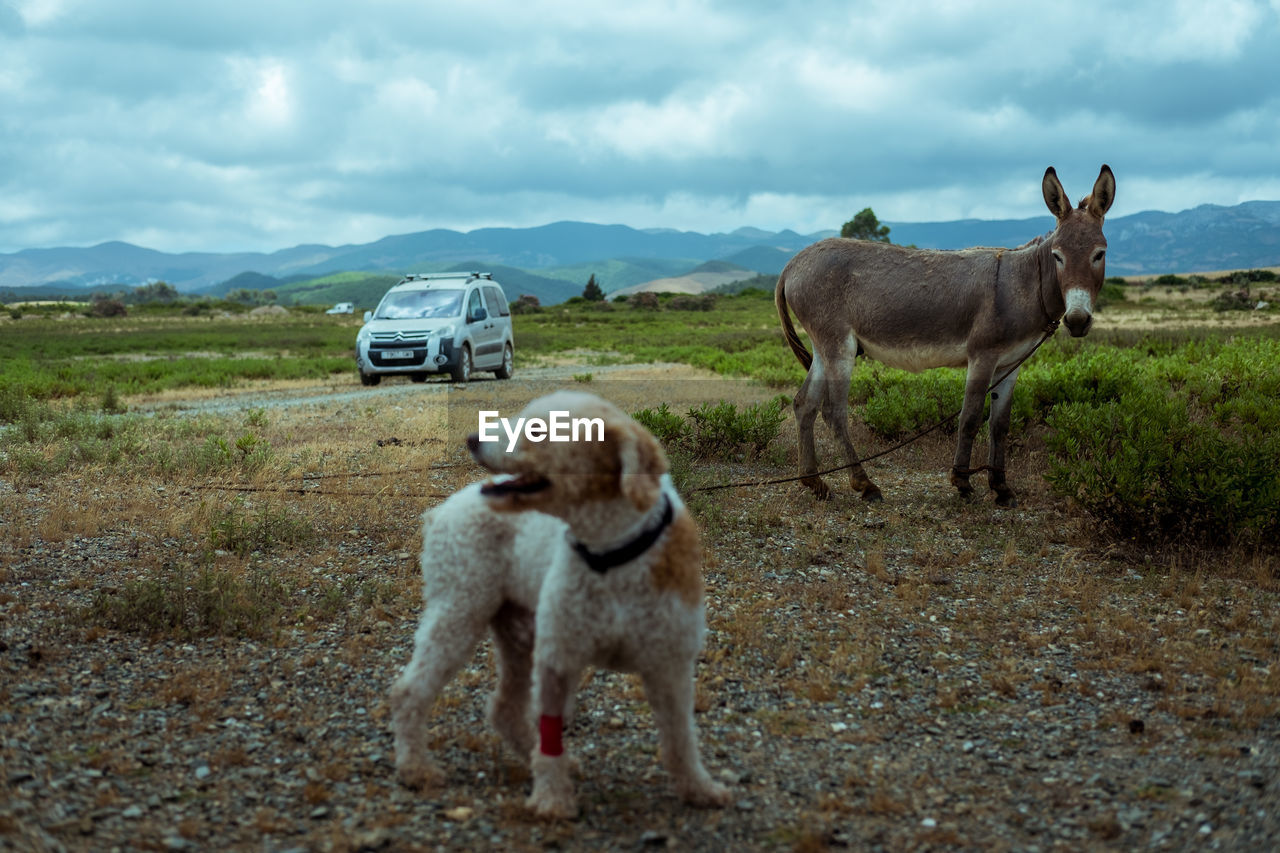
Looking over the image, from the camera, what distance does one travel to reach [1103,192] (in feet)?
24.6

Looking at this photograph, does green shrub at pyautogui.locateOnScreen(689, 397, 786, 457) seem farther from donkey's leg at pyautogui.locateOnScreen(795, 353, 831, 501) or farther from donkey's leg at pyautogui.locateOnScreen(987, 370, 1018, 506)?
donkey's leg at pyautogui.locateOnScreen(987, 370, 1018, 506)

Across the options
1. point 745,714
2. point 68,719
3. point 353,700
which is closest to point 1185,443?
point 745,714

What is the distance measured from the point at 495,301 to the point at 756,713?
61.3 feet

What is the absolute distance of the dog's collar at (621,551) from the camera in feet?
10.1

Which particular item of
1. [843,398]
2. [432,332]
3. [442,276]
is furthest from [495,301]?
[843,398]

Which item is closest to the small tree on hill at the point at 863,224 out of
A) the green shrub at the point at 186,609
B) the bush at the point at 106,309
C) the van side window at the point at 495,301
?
the bush at the point at 106,309

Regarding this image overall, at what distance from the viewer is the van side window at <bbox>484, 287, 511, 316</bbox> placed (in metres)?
21.7

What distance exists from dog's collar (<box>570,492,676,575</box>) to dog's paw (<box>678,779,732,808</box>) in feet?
3.23

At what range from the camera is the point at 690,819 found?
3426 millimetres

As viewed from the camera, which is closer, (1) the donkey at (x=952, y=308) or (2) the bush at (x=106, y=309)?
(1) the donkey at (x=952, y=308)

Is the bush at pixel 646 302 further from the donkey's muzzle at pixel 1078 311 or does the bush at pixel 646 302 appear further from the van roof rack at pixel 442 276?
the donkey's muzzle at pixel 1078 311

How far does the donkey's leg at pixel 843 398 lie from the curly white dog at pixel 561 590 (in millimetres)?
5397

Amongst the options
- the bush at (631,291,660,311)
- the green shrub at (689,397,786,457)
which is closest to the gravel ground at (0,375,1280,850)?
the green shrub at (689,397,786,457)

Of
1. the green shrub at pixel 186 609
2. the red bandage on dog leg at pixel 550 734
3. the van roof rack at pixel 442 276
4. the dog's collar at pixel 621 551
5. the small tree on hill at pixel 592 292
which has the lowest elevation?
the green shrub at pixel 186 609
